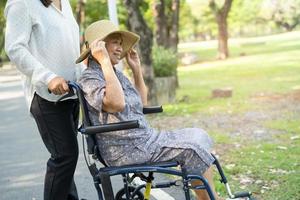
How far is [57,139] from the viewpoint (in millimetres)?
3326

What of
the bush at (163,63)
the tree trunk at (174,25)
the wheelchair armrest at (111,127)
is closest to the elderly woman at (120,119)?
the wheelchair armrest at (111,127)

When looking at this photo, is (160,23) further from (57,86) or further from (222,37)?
(57,86)

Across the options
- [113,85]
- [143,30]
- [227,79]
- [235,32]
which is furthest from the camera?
[235,32]

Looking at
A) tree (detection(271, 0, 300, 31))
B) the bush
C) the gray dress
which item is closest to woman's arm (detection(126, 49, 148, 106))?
the gray dress

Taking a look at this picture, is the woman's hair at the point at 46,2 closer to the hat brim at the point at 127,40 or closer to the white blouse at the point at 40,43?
the white blouse at the point at 40,43

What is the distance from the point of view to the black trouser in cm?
333

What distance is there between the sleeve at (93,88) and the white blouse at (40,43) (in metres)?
0.20

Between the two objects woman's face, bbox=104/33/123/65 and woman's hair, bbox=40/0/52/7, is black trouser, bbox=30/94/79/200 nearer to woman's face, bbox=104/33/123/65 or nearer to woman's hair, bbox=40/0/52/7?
woman's face, bbox=104/33/123/65

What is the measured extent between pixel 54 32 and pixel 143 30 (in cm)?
669

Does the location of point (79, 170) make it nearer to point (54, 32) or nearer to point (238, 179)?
point (238, 179)

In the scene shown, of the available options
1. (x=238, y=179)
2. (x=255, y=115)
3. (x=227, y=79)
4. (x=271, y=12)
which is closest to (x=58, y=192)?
(x=238, y=179)

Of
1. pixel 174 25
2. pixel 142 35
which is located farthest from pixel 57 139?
pixel 174 25

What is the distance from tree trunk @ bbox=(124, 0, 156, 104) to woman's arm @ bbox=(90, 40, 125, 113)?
6.72 meters

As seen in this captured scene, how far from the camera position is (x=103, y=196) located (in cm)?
332
